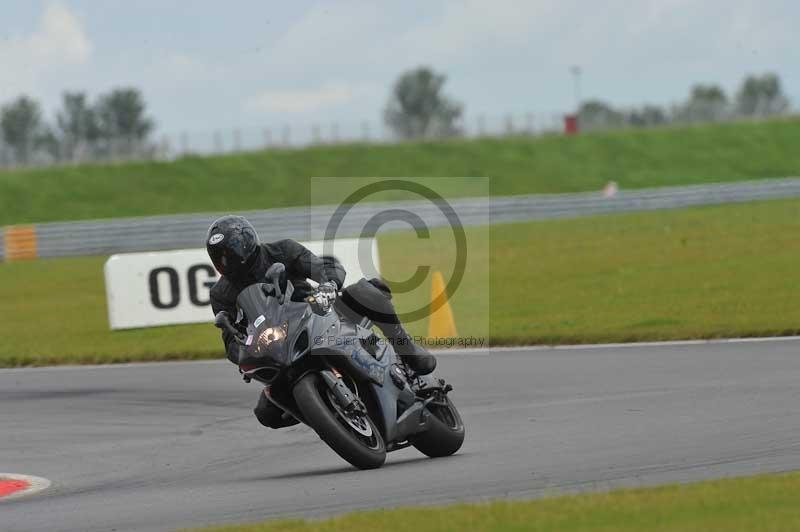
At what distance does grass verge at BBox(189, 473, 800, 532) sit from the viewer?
6066 mm

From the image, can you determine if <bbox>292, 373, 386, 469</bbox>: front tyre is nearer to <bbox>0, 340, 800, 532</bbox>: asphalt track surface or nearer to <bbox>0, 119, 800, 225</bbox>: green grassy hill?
<bbox>0, 340, 800, 532</bbox>: asphalt track surface

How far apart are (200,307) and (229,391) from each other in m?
5.95

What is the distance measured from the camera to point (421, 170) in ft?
202

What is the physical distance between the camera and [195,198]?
2238 inches

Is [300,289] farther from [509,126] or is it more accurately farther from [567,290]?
[509,126]

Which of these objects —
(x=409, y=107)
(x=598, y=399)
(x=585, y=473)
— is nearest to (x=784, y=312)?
(x=598, y=399)

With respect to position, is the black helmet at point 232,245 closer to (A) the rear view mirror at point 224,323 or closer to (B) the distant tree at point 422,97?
(A) the rear view mirror at point 224,323

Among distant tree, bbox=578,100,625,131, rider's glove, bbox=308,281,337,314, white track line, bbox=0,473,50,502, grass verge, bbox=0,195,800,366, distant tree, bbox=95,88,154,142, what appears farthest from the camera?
distant tree, bbox=95,88,154,142

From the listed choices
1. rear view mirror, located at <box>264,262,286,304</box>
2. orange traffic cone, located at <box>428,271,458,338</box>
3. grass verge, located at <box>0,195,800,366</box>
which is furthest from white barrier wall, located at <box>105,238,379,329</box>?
rear view mirror, located at <box>264,262,286,304</box>

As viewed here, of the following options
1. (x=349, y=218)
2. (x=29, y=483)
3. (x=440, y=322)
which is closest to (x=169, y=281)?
A: (x=440, y=322)

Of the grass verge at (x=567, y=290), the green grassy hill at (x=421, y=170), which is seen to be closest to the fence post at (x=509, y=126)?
the green grassy hill at (x=421, y=170)

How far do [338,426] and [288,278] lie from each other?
1179mm

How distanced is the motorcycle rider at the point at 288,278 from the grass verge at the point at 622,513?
2.08 meters

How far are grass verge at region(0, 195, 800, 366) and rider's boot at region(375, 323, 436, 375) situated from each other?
23.4 feet
